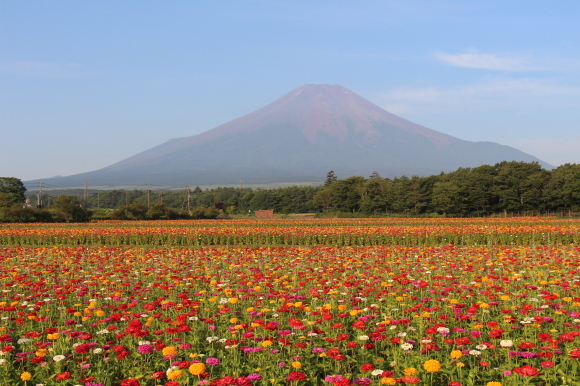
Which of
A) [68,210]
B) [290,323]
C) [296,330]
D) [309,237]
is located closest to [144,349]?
[290,323]

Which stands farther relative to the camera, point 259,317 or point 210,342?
point 259,317

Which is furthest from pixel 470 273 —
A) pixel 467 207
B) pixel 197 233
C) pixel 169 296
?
pixel 467 207

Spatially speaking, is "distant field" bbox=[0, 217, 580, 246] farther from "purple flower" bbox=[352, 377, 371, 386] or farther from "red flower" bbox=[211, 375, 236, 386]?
"red flower" bbox=[211, 375, 236, 386]

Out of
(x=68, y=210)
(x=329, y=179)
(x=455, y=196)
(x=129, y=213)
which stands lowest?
(x=129, y=213)

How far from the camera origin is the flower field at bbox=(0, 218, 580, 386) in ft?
18.3

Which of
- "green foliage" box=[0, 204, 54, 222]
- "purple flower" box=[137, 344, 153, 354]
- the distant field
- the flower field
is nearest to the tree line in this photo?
"green foliage" box=[0, 204, 54, 222]

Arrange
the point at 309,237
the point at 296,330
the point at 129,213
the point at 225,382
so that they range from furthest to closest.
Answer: the point at 129,213, the point at 309,237, the point at 296,330, the point at 225,382

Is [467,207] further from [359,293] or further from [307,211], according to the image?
[359,293]

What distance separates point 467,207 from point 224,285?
64.9 meters

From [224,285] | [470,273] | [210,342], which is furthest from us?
[470,273]

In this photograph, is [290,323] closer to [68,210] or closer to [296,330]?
[296,330]

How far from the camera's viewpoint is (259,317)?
8.30 metres

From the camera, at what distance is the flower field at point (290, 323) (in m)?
5.58

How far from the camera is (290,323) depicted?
6.52m
